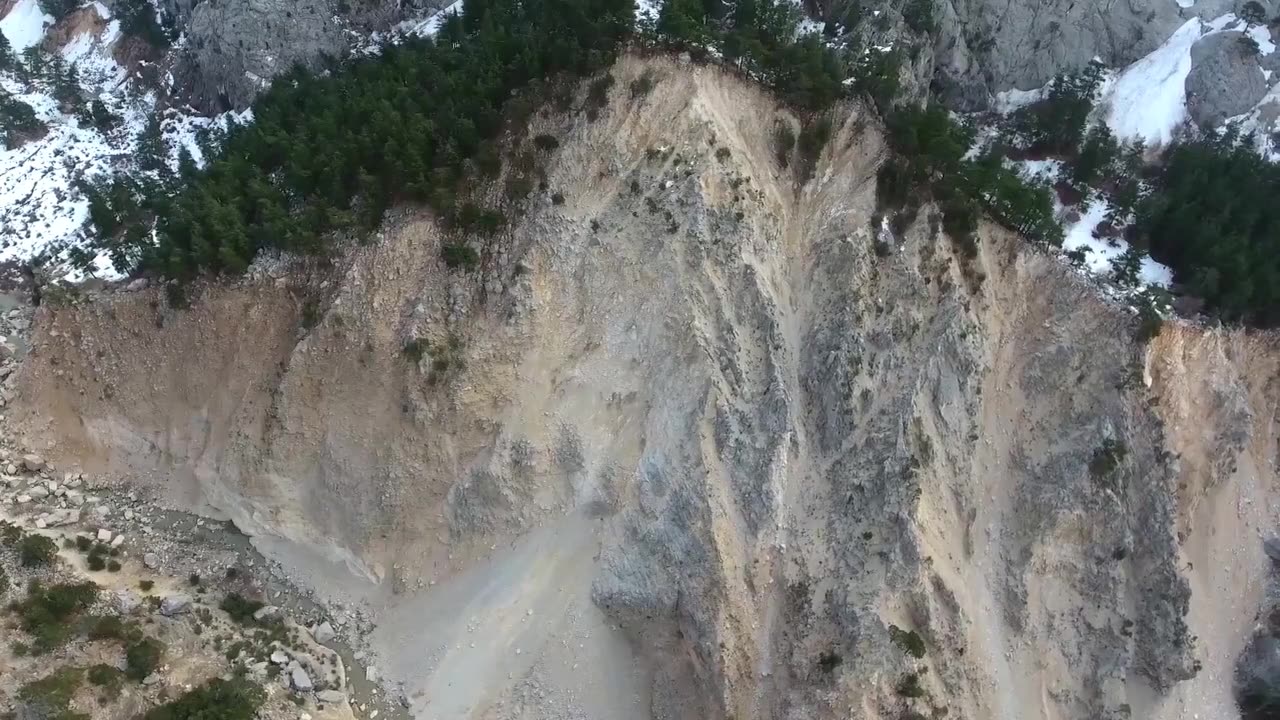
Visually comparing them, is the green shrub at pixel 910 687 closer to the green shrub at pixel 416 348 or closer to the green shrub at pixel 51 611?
the green shrub at pixel 416 348

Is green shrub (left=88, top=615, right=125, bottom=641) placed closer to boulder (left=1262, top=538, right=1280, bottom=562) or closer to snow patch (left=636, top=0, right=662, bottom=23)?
snow patch (left=636, top=0, right=662, bottom=23)

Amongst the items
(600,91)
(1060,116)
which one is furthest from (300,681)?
(1060,116)

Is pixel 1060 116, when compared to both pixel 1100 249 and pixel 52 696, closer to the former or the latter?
pixel 1100 249

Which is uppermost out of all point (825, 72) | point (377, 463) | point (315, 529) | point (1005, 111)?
point (1005, 111)

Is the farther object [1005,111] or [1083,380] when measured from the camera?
[1005,111]

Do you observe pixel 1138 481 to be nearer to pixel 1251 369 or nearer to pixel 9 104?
pixel 1251 369

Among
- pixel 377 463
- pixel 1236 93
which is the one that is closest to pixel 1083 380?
pixel 1236 93

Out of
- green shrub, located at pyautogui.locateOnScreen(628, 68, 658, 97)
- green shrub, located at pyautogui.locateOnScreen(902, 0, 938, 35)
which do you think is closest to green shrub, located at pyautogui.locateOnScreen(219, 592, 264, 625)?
green shrub, located at pyautogui.locateOnScreen(628, 68, 658, 97)
